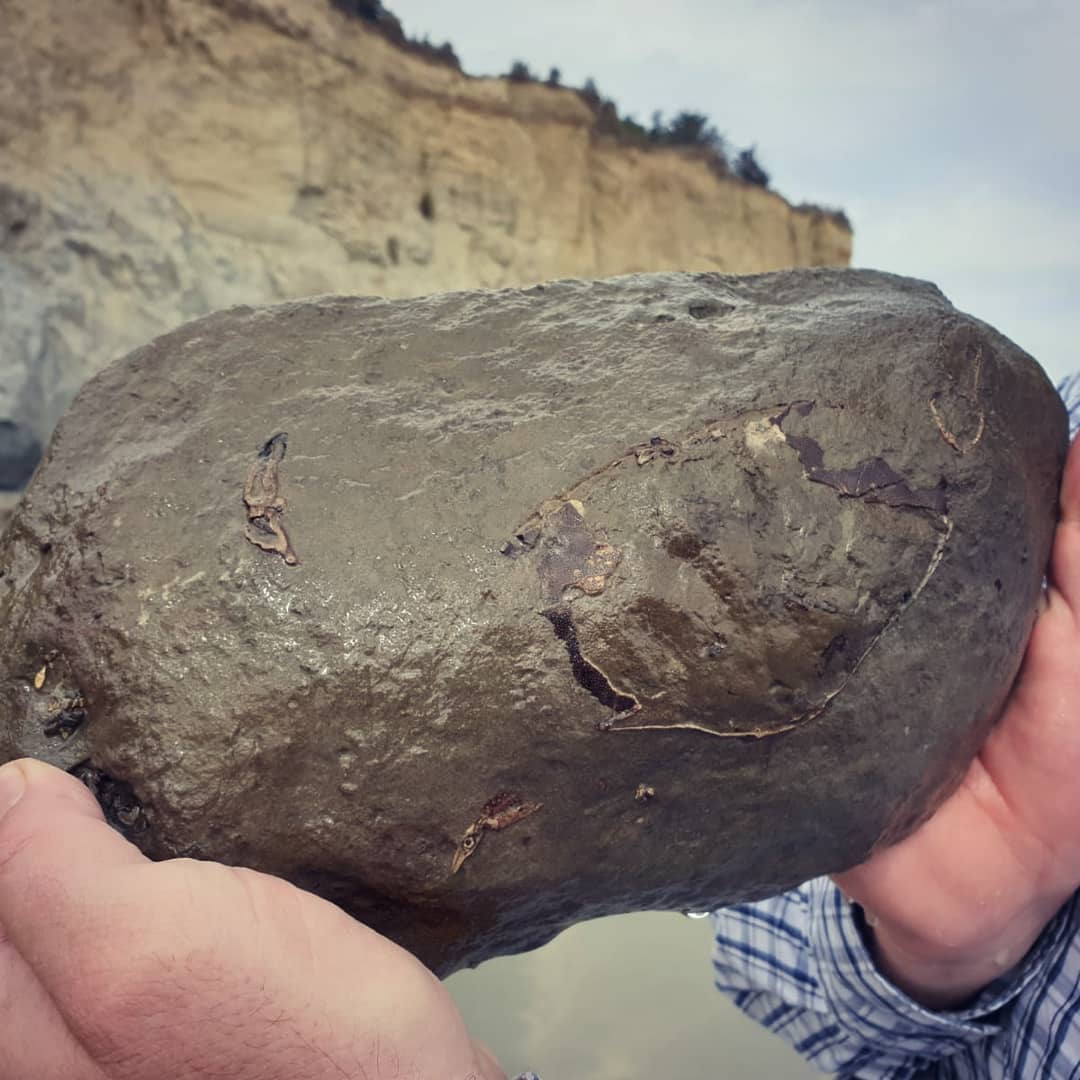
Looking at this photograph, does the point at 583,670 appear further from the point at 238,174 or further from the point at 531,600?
the point at 238,174

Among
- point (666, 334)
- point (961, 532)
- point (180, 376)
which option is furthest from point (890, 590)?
point (180, 376)

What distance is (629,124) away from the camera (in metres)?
5.17

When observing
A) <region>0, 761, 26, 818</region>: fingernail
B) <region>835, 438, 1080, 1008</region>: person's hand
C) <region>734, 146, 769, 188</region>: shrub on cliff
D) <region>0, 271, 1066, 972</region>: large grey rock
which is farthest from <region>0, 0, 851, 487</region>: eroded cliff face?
<region>835, 438, 1080, 1008</region>: person's hand

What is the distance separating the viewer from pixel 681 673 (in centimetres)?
91

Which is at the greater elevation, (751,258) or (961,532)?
(751,258)

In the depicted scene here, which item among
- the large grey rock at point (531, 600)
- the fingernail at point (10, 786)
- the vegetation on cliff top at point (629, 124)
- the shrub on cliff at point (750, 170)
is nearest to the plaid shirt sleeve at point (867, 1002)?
the large grey rock at point (531, 600)

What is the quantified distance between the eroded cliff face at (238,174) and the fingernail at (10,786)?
2.36 metres

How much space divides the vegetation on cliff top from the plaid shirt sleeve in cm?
373

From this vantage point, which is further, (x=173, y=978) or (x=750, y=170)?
(x=750, y=170)

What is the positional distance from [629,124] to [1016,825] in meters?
4.83

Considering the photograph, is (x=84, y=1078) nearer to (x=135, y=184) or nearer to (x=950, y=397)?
(x=950, y=397)

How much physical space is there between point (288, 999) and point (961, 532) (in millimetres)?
770

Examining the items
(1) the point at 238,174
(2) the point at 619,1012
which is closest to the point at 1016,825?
(2) the point at 619,1012

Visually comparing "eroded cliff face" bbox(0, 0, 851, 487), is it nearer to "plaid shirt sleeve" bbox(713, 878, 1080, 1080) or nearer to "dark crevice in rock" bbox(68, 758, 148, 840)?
"dark crevice in rock" bbox(68, 758, 148, 840)
